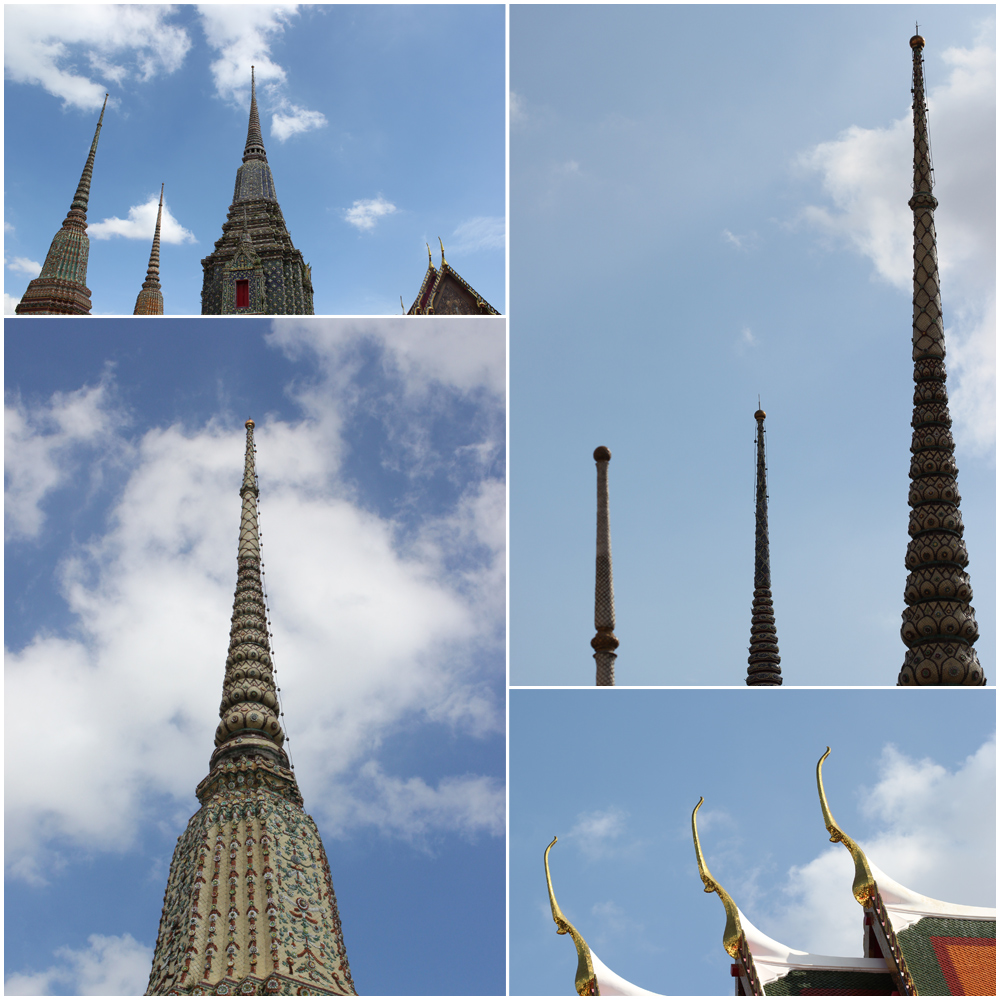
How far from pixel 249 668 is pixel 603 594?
28.8ft

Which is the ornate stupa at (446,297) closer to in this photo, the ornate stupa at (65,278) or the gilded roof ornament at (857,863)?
the gilded roof ornament at (857,863)

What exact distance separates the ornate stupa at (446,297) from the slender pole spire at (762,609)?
21.5ft

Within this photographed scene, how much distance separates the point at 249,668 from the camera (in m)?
22.5

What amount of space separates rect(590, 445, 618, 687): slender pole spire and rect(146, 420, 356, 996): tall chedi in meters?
6.03

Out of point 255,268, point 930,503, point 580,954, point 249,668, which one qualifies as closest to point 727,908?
point 580,954

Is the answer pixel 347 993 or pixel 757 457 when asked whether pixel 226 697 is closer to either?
pixel 347 993

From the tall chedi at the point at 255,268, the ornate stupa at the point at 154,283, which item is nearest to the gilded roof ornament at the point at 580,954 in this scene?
the tall chedi at the point at 255,268

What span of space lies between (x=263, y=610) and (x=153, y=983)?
863 cm

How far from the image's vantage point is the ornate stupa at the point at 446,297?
22.4 m

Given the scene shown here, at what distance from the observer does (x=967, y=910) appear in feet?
54.4

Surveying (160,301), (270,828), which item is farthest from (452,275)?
(160,301)

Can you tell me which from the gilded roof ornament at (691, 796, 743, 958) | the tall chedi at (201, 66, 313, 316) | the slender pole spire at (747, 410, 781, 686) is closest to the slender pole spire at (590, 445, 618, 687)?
the gilded roof ornament at (691, 796, 743, 958)

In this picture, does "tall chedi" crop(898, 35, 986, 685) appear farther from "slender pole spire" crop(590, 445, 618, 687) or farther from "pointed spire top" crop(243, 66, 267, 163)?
"pointed spire top" crop(243, 66, 267, 163)

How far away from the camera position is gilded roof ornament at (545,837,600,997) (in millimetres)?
15070
